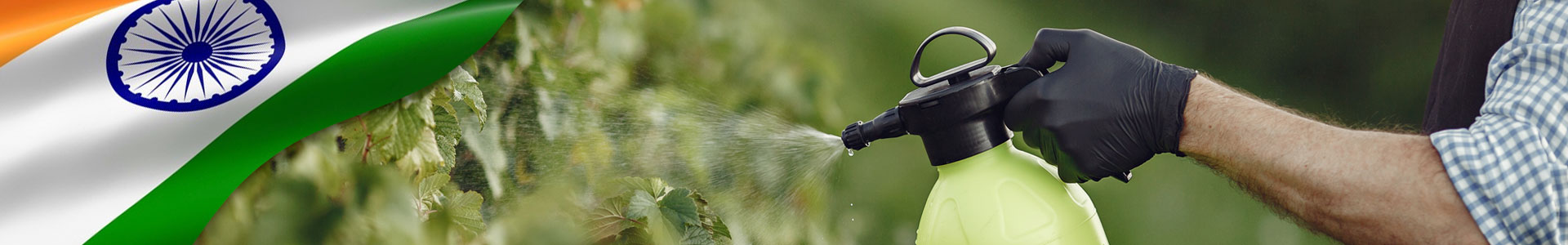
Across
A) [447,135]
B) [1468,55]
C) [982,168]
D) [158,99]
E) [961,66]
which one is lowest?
[1468,55]

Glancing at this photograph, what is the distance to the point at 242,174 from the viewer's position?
117cm

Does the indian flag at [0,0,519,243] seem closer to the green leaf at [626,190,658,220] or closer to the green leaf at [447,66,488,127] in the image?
the green leaf at [447,66,488,127]

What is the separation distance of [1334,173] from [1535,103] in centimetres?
18

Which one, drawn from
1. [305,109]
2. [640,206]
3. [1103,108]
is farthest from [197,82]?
[1103,108]

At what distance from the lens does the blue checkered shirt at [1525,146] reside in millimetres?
900

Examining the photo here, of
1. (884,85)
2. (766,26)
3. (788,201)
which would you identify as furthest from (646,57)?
(884,85)

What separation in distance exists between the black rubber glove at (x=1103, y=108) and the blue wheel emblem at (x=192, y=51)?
86cm

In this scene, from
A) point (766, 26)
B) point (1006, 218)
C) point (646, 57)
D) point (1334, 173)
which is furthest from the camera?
point (766, 26)

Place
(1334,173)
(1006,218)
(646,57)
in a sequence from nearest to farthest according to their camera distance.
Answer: (1334,173) < (1006,218) < (646,57)

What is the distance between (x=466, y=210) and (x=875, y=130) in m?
0.57

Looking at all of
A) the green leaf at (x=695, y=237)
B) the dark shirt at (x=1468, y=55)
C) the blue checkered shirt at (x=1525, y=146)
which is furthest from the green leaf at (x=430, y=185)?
the dark shirt at (x=1468, y=55)

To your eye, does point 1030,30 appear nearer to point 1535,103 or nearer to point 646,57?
point 646,57

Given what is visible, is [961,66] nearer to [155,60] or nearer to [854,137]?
[854,137]

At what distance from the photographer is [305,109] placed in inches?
46.5
